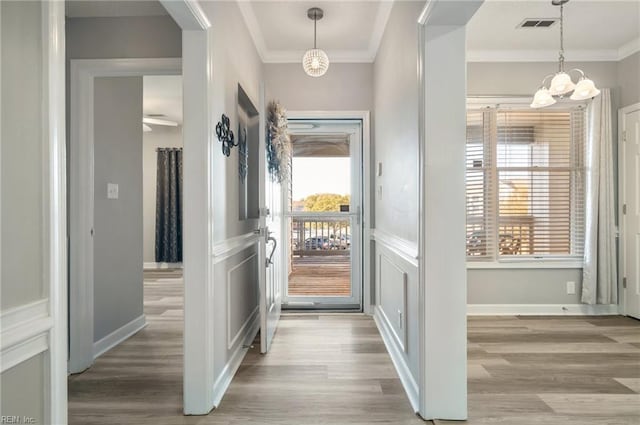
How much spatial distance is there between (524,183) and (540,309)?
4.30 feet

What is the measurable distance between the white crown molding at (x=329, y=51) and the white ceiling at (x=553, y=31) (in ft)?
2.54

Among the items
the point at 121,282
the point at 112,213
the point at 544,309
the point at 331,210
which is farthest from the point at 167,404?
the point at 544,309

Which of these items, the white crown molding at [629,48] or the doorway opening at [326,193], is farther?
the doorway opening at [326,193]

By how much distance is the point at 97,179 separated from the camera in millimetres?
2809

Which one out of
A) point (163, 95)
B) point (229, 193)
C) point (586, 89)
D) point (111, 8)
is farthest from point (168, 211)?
point (586, 89)

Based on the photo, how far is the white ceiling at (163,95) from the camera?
4.51 metres

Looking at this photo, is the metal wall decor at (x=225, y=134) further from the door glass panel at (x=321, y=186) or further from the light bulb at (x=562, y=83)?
the light bulb at (x=562, y=83)

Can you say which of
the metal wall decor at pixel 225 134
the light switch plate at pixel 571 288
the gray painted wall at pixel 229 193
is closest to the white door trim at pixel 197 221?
the gray painted wall at pixel 229 193

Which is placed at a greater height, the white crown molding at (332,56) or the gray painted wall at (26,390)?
the white crown molding at (332,56)

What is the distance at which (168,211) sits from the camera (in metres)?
6.72

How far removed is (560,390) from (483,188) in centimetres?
213

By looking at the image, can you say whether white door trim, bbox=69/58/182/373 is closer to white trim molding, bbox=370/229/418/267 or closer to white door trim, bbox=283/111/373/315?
white door trim, bbox=283/111/373/315

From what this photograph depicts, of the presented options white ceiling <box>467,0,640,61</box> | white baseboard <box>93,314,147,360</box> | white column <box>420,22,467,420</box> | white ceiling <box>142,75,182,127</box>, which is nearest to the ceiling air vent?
white ceiling <box>467,0,640,61</box>

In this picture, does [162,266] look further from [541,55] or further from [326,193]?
[541,55]
